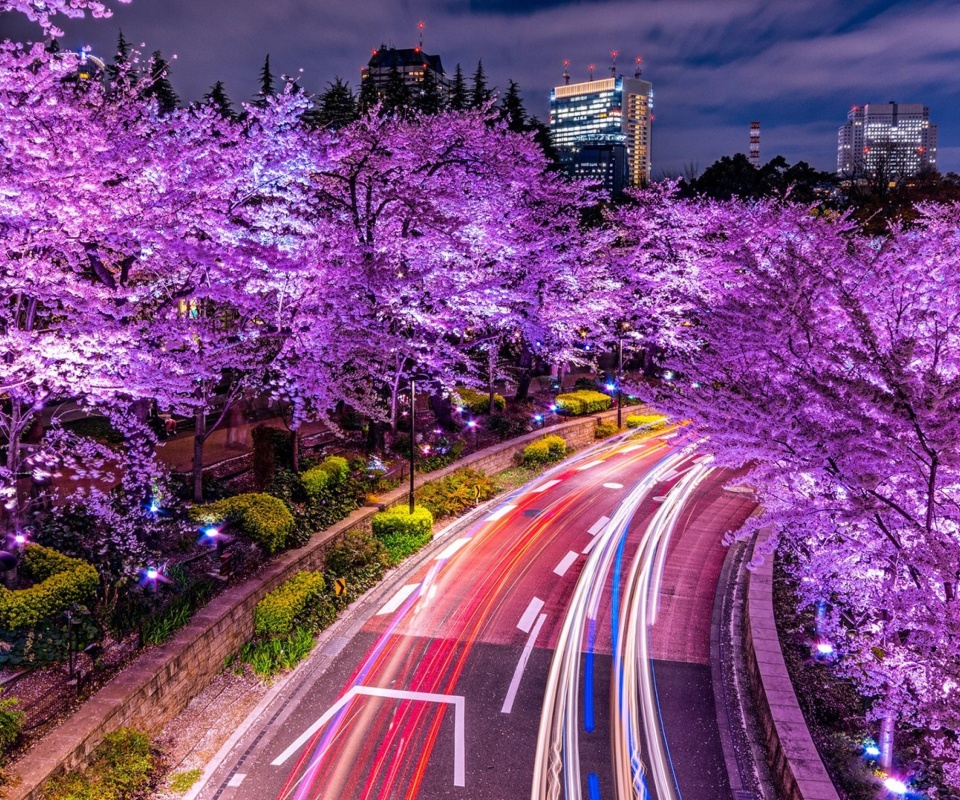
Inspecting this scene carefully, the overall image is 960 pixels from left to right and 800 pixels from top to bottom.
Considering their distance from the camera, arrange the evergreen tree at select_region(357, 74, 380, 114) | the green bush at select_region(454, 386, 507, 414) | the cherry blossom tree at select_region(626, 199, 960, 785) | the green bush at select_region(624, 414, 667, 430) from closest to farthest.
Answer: the cherry blossom tree at select_region(626, 199, 960, 785) → the green bush at select_region(454, 386, 507, 414) → the green bush at select_region(624, 414, 667, 430) → the evergreen tree at select_region(357, 74, 380, 114)

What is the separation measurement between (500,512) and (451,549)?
367cm

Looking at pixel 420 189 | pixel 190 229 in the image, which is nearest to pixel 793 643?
pixel 190 229

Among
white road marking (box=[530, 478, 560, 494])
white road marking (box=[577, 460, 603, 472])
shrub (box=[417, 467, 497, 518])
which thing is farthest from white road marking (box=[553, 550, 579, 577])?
white road marking (box=[577, 460, 603, 472])

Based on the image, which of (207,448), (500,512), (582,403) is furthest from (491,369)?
(207,448)

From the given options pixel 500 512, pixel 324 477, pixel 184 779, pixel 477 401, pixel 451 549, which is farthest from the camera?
pixel 477 401

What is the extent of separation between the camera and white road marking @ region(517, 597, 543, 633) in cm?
1446

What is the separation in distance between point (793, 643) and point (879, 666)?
12.5 feet

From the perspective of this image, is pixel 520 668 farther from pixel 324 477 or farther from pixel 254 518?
pixel 324 477

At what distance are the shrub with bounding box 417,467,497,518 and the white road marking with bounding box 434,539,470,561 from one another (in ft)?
5.09

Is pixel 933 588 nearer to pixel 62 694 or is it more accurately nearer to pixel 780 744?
pixel 780 744

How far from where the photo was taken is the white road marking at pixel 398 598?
49.6 feet

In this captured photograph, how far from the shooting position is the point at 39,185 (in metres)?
10.4

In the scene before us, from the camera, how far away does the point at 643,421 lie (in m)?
36.6

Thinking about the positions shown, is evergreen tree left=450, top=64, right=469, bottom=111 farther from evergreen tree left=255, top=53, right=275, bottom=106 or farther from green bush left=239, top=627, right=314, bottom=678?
green bush left=239, top=627, right=314, bottom=678
